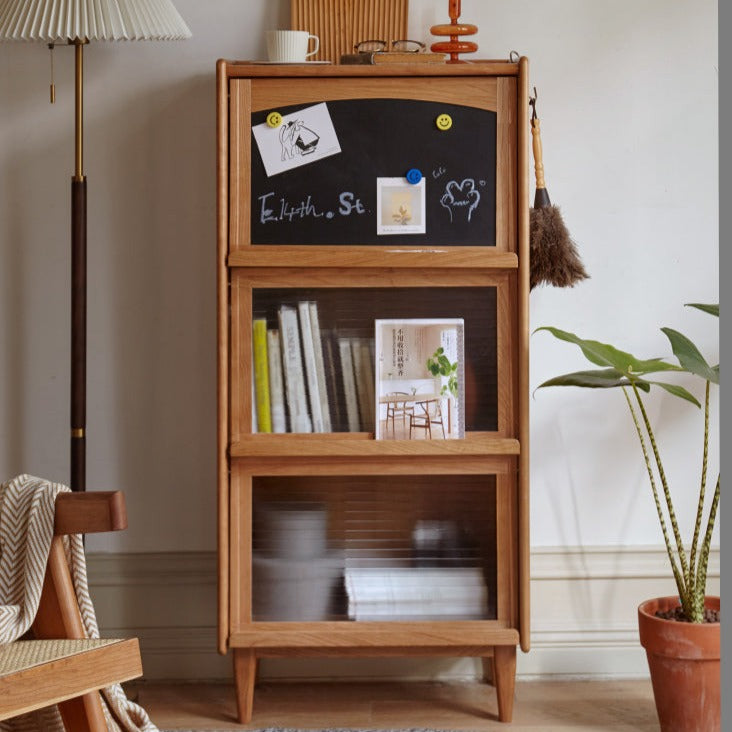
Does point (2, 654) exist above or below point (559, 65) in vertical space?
below

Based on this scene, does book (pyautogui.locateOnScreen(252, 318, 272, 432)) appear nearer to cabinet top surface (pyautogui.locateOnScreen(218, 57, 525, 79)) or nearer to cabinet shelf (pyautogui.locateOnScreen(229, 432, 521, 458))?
cabinet shelf (pyautogui.locateOnScreen(229, 432, 521, 458))

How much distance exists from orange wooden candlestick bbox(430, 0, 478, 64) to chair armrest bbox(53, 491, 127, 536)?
1253mm

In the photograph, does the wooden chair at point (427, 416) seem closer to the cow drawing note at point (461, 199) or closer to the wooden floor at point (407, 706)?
the cow drawing note at point (461, 199)

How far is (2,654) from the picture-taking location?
1319 millimetres

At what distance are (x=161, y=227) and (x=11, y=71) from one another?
1.76ft

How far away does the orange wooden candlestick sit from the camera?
2043 mm

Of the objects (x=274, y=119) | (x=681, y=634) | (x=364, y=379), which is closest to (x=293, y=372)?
(x=364, y=379)

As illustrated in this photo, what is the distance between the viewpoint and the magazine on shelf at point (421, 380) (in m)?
1.93

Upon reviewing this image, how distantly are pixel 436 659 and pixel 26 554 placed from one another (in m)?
1.19

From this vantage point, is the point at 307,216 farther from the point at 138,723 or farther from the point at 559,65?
the point at 138,723

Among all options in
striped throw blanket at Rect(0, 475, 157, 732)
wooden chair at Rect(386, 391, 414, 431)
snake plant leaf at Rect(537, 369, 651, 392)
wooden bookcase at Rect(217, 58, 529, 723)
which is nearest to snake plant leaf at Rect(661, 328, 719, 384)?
snake plant leaf at Rect(537, 369, 651, 392)

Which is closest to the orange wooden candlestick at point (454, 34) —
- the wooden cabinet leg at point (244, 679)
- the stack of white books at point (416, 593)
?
the stack of white books at point (416, 593)

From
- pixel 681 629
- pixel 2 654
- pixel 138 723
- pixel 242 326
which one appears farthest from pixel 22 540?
pixel 681 629

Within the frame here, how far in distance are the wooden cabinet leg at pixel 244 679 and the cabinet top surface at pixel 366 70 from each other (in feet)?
4.15
